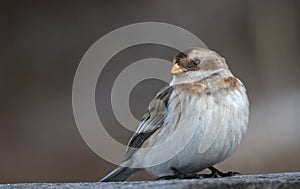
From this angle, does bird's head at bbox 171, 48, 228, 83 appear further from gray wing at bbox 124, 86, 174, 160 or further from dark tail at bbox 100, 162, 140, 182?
dark tail at bbox 100, 162, 140, 182

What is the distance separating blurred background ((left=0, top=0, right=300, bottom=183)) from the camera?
13.7ft

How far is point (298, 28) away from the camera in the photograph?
14.7 ft

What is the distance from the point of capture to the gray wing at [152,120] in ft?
7.54

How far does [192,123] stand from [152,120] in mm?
212

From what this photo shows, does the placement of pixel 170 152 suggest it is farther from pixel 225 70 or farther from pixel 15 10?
pixel 15 10

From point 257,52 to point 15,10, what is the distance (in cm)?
128

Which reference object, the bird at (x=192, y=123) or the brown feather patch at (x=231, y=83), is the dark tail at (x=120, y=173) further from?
the brown feather patch at (x=231, y=83)

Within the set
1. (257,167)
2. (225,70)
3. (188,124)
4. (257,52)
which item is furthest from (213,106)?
(257,52)

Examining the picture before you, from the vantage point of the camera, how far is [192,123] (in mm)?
2139

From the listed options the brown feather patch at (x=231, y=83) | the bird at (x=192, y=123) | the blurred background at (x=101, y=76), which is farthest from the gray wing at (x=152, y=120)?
the blurred background at (x=101, y=76)

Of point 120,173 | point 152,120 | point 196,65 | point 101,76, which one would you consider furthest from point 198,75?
point 101,76

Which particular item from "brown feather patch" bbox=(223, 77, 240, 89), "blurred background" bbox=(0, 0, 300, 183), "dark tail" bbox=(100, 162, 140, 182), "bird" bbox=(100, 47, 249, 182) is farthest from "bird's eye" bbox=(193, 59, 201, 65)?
"blurred background" bbox=(0, 0, 300, 183)

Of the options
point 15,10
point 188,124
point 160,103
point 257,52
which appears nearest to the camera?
point 188,124

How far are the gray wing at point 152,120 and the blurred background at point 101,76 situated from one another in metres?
1.78
